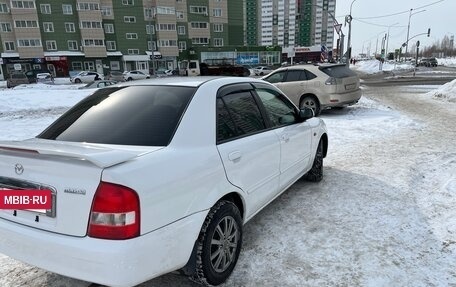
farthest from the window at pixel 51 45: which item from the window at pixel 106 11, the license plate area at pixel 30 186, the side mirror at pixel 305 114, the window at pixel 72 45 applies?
the license plate area at pixel 30 186

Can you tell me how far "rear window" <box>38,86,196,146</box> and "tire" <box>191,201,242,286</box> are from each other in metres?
0.73

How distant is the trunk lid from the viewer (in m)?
2.09

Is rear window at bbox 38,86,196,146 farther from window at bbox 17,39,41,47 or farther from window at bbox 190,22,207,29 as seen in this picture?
window at bbox 190,22,207,29

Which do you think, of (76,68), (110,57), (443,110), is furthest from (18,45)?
(443,110)

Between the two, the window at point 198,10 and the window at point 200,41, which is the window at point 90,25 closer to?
the window at point 200,41

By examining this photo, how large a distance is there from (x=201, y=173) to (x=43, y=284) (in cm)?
169

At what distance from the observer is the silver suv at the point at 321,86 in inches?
420

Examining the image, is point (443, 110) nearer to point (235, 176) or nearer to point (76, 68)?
point (235, 176)

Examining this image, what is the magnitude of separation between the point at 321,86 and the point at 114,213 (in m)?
9.68

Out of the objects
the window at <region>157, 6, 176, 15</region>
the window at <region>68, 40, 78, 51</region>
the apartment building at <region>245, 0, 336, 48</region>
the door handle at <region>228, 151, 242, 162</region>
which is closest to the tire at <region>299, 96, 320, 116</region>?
the door handle at <region>228, 151, 242, 162</region>

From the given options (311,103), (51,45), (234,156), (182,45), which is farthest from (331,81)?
(182,45)

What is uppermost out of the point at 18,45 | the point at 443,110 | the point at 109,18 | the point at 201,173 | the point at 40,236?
the point at 109,18

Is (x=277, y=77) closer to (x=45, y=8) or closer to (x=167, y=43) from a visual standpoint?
(x=167, y=43)

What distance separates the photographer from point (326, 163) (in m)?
6.22
